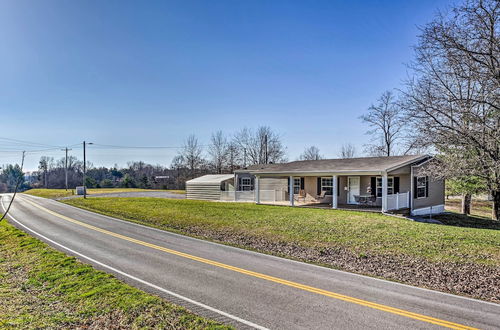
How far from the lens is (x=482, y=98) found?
37.8ft

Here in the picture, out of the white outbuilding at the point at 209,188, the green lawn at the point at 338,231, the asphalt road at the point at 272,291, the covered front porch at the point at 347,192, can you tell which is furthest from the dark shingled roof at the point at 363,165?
the asphalt road at the point at 272,291

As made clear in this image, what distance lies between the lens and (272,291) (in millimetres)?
7586

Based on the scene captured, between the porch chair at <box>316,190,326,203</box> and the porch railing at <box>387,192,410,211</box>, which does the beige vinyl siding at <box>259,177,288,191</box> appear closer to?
the porch chair at <box>316,190,326,203</box>

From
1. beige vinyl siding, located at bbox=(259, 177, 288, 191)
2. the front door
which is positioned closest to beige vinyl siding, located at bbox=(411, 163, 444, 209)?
the front door

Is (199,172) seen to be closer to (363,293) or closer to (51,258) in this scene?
(51,258)

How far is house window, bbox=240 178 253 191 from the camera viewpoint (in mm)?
31969

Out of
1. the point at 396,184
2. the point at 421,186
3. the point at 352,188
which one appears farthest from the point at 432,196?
the point at 352,188

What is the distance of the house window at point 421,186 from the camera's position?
2281 cm

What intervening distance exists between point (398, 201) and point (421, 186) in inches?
157

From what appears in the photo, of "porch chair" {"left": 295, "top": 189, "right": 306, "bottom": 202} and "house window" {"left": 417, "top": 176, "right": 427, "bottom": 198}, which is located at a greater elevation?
"house window" {"left": 417, "top": 176, "right": 427, "bottom": 198}

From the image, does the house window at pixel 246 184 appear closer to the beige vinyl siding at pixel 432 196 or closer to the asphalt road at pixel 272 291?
the beige vinyl siding at pixel 432 196

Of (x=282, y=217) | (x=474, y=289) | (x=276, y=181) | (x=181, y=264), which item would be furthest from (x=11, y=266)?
(x=276, y=181)

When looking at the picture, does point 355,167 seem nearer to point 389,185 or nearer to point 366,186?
point 366,186

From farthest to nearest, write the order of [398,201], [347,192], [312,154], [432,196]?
1. [312,154]
2. [432,196]
3. [347,192]
4. [398,201]
